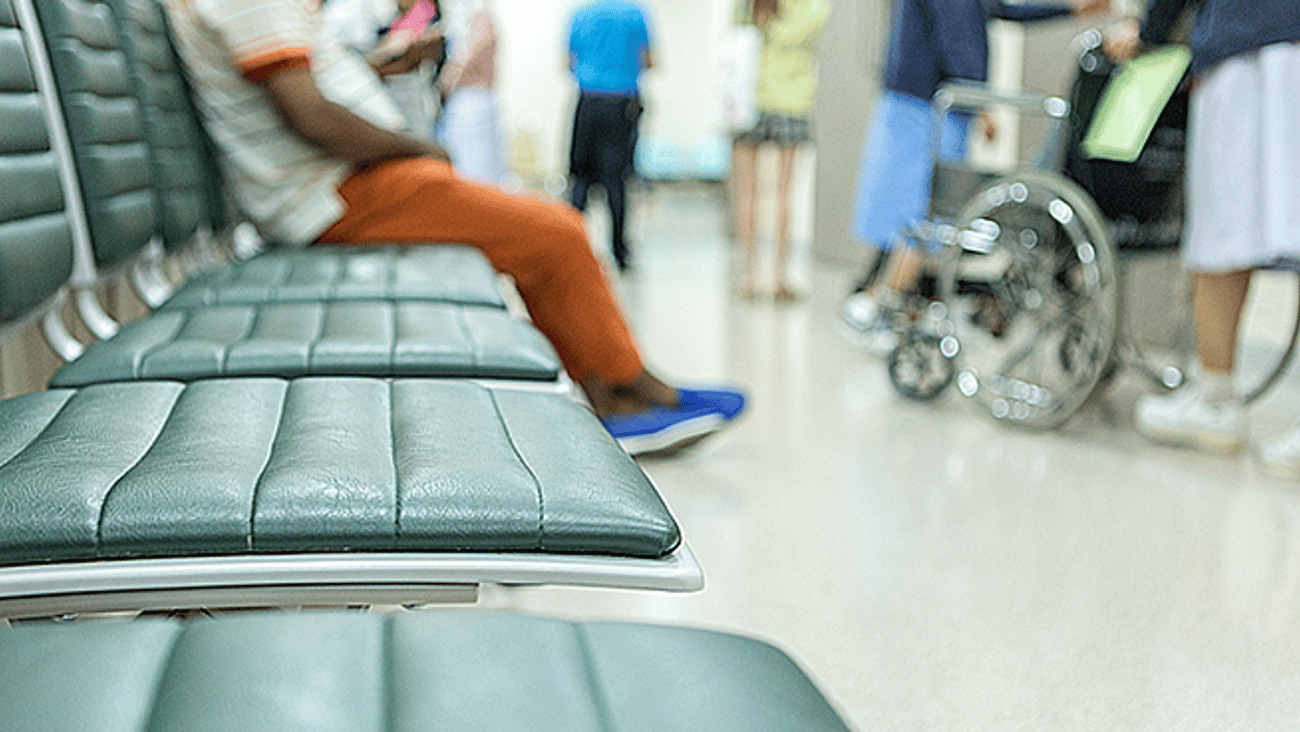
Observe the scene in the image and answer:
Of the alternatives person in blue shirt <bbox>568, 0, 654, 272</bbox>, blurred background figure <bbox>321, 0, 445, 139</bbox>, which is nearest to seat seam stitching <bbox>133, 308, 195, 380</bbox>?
blurred background figure <bbox>321, 0, 445, 139</bbox>

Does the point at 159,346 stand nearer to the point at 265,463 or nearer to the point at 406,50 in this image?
the point at 265,463

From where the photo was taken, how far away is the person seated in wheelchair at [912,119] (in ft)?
9.27

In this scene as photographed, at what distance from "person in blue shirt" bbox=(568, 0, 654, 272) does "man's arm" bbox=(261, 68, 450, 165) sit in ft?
10.5

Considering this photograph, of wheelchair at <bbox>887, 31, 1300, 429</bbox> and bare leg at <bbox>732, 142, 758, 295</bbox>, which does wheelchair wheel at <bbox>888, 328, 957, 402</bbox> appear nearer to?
wheelchair at <bbox>887, 31, 1300, 429</bbox>

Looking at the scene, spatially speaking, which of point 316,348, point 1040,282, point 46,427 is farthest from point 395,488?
point 1040,282

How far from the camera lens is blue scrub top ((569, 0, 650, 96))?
5141mm

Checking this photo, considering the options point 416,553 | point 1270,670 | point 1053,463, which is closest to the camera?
point 416,553

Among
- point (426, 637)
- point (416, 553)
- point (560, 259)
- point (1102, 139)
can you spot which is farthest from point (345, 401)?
point (1102, 139)

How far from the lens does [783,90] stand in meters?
4.46

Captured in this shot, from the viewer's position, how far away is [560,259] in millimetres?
2014

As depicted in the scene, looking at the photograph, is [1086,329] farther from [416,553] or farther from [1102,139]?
[416,553]

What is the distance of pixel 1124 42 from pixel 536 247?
1331mm

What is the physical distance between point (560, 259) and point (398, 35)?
49.1 inches

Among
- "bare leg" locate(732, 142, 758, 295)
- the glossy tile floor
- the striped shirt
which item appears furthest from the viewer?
"bare leg" locate(732, 142, 758, 295)
